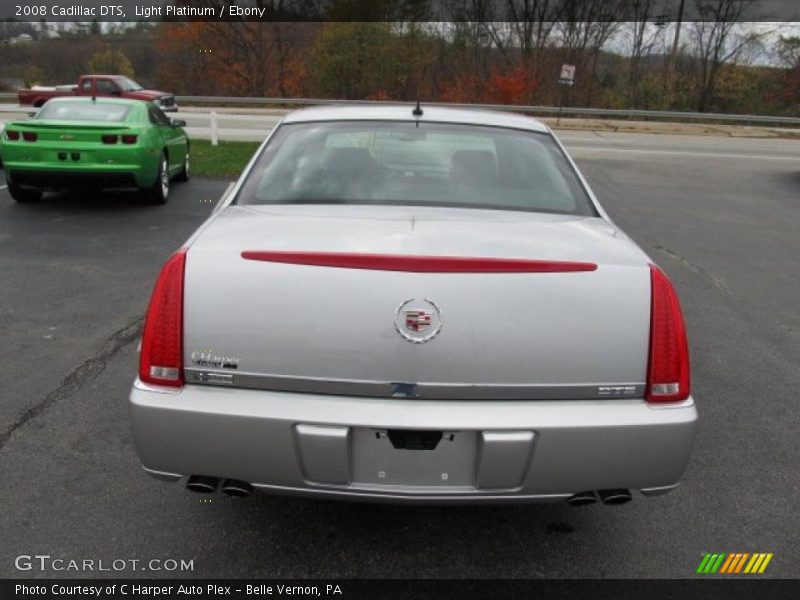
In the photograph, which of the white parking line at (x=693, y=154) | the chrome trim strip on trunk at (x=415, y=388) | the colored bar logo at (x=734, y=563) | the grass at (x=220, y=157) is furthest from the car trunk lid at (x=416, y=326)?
the white parking line at (x=693, y=154)

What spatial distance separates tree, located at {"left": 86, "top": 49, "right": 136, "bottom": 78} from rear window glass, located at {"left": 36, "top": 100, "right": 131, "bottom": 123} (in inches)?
1303

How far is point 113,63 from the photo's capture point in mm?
39406

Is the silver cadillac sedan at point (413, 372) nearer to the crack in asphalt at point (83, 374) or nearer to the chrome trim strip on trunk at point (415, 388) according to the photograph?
the chrome trim strip on trunk at point (415, 388)

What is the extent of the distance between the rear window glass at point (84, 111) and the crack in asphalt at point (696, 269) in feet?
23.3

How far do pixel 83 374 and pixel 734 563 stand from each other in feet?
11.4

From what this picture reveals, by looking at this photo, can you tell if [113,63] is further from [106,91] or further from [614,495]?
[614,495]

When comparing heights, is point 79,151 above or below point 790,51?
below

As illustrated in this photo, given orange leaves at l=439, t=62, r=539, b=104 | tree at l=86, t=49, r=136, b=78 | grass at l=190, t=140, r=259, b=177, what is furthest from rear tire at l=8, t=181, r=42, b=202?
tree at l=86, t=49, r=136, b=78

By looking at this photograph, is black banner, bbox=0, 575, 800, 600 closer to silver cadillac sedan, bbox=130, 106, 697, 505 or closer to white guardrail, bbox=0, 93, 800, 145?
silver cadillac sedan, bbox=130, 106, 697, 505

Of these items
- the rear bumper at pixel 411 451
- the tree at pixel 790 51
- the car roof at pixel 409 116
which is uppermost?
the tree at pixel 790 51

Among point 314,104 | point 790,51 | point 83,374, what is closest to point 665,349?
point 83,374

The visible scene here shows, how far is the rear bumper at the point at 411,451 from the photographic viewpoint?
6.85 ft

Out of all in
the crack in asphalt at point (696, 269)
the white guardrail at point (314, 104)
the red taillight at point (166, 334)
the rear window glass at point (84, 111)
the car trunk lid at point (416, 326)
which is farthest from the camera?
the white guardrail at point (314, 104)

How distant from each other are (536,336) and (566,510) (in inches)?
46.8
